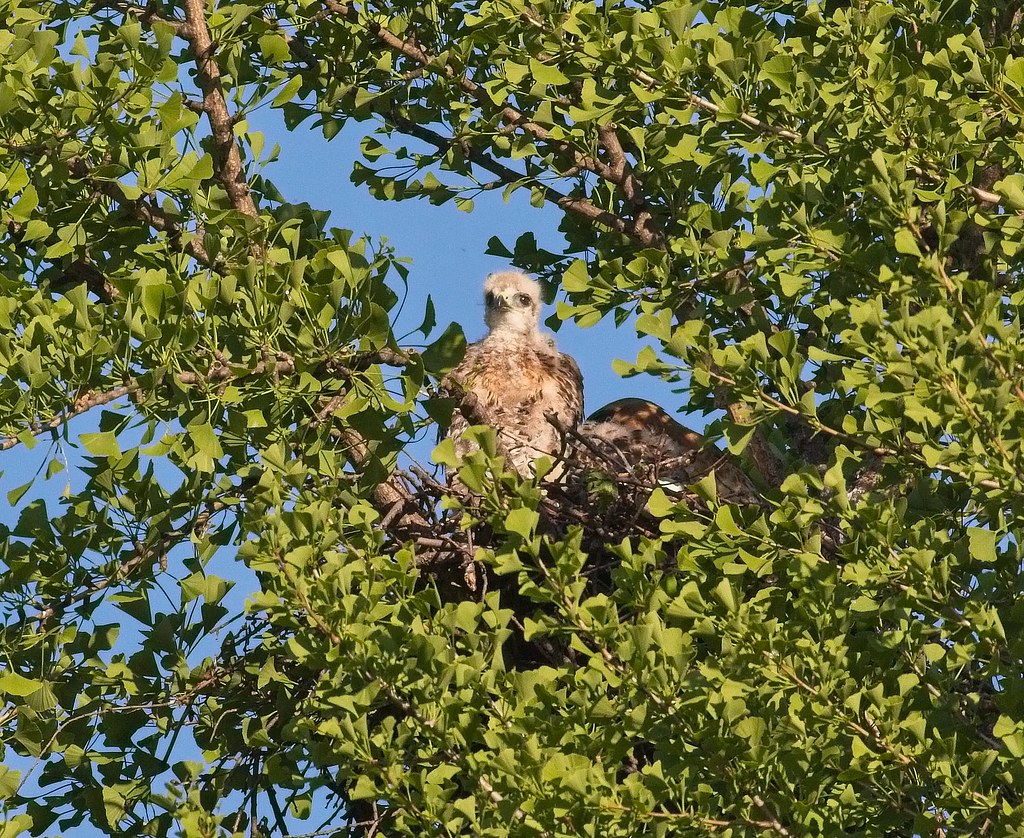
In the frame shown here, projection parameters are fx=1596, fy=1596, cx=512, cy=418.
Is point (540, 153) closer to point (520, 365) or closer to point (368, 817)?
point (520, 365)

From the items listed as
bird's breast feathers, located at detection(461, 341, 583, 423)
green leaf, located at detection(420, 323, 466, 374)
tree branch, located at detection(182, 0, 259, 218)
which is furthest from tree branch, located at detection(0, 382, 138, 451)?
bird's breast feathers, located at detection(461, 341, 583, 423)

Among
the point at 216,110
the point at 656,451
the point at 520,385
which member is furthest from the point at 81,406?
the point at 520,385

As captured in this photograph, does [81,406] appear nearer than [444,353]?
Yes

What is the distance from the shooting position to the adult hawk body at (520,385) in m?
7.26

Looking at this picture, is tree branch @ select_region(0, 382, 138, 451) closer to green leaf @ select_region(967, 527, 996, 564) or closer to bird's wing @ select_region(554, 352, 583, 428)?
green leaf @ select_region(967, 527, 996, 564)

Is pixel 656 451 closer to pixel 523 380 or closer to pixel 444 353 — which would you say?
pixel 523 380

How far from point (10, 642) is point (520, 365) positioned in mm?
3437

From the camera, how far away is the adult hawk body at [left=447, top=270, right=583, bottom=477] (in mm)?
7258

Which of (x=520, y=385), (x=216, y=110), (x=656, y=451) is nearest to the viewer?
(x=216, y=110)

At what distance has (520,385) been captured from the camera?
7523 mm

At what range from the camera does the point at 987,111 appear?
4.75 metres

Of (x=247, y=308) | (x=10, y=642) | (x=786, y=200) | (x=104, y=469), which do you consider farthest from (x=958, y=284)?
(x=10, y=642)

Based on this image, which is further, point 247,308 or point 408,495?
point 408,495

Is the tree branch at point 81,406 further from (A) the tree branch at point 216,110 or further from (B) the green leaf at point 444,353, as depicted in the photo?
(A) the tree branch at point 216,110
